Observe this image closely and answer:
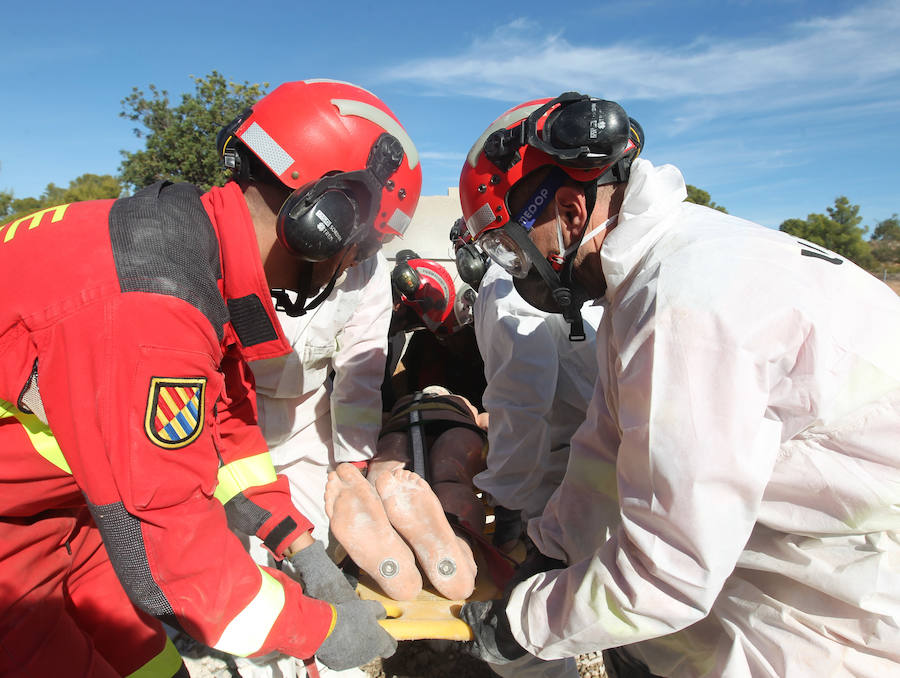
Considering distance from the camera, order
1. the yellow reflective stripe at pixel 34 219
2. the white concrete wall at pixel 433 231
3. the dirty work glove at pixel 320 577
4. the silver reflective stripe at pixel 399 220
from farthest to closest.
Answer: the white concrete wall at pixel 433 231
the silver reflective stripe at pixel 399 220
the dirty work glove at pixel 320 577
the yellow reflective stripe at pixel 34 219

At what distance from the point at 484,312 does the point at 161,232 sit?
198cm

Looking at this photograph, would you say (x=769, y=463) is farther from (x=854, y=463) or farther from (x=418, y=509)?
(x=418, y=509)

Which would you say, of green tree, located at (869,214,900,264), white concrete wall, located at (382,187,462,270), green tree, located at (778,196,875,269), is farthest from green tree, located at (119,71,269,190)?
green tree, located at (869,214,900,264)

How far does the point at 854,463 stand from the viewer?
121 cm

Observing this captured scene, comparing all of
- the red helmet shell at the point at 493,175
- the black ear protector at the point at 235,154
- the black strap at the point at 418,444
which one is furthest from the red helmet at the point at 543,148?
the black strap at the point at 418,444

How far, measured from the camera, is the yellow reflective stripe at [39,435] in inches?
54.2

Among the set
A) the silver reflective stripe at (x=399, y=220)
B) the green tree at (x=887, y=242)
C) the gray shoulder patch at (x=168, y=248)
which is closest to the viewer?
the gray shoulder patch at (x=168, y=248)

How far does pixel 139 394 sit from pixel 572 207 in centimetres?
130

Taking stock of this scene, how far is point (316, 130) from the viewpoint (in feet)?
6.06

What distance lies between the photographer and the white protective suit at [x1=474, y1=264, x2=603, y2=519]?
282cm

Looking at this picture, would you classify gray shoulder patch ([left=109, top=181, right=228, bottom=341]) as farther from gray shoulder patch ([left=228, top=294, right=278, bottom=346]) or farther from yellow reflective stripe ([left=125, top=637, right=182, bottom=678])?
yellow reflective stripe ([left=125, top=637, right=182, bottom=678])

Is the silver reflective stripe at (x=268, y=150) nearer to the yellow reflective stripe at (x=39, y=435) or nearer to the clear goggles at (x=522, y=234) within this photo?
the clear goggles at (x=522, y=234)

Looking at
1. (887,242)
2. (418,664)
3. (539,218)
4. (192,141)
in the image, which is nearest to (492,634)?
(539,218)

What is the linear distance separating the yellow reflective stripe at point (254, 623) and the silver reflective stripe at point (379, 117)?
1.51 m
